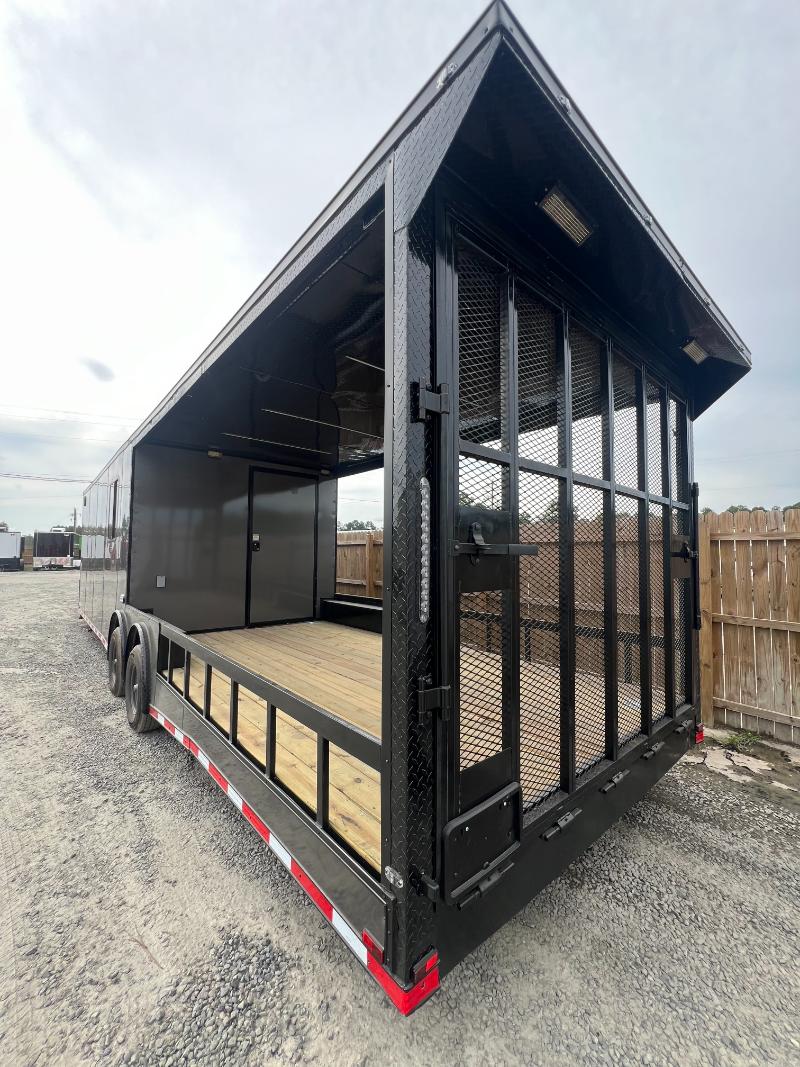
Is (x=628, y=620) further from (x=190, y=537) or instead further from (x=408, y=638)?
(x=190, y=537)

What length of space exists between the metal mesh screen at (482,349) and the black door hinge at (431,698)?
0.70 m

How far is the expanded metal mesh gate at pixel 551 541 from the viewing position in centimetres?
127

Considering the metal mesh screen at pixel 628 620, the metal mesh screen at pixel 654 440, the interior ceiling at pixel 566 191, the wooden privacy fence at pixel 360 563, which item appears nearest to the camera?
the interior ceiling at pixel 566 191

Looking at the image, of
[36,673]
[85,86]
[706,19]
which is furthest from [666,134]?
[36,673]

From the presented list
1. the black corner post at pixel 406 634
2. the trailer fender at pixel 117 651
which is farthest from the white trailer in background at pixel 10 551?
the black corner post at pixel 406 634

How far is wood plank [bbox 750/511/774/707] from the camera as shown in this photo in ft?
11.5

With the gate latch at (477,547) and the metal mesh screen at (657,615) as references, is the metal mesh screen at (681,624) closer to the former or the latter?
the metal mesh screen at (657,615)

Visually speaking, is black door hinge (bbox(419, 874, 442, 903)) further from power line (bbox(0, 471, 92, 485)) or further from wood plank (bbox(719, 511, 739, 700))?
power line (bbox(0, 471, 92, 485))

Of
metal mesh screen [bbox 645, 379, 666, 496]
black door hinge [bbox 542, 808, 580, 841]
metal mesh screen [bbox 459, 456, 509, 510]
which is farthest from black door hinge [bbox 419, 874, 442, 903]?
metal mesh screen [bbox 645, 379, 666, 496]

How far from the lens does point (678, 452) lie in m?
2.59

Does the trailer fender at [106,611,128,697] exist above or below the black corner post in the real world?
below

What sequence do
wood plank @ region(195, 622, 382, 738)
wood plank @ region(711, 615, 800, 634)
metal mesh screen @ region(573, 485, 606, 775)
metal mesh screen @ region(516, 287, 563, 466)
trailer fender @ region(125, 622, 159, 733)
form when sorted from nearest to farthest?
metal mesh screen @ region(516, 287, 563, 466) → metal mesh screen @ region(573, 485, 606, 775) → wood plank @ region(195, 622, 382, 738) → trailer fender @ region(125, 622, 159, 733) → wood plank @ region(711, 615, 800, 634)

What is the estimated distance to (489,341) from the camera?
1.42 metres

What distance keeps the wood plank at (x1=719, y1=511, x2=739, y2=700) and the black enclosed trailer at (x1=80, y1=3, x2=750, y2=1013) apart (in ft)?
5.10
